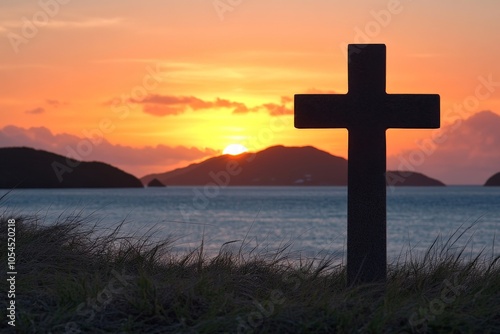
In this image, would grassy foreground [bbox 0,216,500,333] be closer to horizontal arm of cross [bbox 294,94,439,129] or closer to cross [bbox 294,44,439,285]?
cross [bbox 294,44,439,285]

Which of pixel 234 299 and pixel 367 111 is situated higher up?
pixel 367 111

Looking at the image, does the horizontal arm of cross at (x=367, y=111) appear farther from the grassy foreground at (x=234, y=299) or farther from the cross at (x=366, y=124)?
the grassy foreground at (x=234, y=299)

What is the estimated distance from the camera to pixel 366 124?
24.7 feet

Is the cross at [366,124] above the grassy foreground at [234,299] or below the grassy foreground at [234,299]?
above

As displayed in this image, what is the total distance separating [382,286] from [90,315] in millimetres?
2867

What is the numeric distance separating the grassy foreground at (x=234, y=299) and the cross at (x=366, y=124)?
0.38m

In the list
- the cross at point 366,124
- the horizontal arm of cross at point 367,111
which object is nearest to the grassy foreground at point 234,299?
the cross at point 366,124

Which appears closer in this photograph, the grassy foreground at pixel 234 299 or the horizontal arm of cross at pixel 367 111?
the grassy foreground at pixel 234 299

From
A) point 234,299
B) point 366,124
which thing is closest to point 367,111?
point 366,124

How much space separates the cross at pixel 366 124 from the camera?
7.39 meters

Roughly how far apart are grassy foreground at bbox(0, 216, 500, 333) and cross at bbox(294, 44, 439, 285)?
0.38m

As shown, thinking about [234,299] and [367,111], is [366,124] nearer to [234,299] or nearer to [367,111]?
[367,111]

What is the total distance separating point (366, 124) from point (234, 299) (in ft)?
8.42

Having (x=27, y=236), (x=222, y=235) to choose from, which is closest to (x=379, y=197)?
(x=27, y=236)
